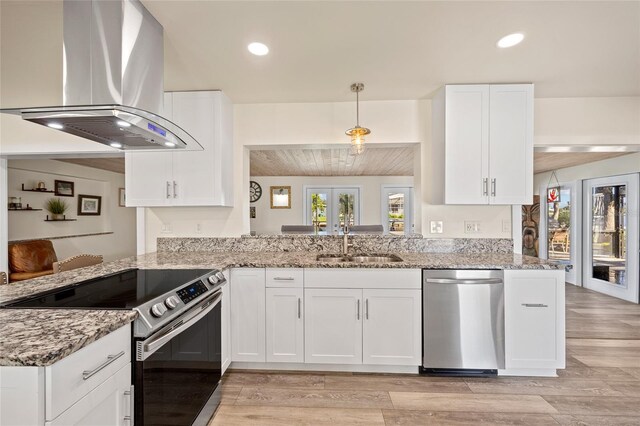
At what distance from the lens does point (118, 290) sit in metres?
1.54

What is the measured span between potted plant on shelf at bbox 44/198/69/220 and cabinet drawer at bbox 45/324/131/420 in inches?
213

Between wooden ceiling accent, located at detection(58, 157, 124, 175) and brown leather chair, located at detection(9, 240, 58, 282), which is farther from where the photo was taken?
wooden ceiling accent, located at detection(58, 157, 124, 175)

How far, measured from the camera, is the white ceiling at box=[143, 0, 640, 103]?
1.62 meters

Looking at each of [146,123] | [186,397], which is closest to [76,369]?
[186,397]

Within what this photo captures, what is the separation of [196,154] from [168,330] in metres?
1.66

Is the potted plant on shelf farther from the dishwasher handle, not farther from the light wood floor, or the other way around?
the dishwasher handle

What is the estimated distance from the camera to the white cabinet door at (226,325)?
219 cm

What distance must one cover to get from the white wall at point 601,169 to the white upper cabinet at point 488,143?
3.19 meters

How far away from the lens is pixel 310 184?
298 inches

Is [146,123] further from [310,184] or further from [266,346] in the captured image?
[310,184]

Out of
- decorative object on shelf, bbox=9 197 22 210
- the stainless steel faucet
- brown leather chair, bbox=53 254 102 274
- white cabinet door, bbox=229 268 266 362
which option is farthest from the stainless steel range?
decorative object on shelf, bbox=9 197 22 210

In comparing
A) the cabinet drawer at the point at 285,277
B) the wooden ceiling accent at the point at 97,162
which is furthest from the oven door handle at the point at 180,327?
the wooden ceiling accent at the point at 97,162

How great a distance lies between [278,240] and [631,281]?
520 centimetres

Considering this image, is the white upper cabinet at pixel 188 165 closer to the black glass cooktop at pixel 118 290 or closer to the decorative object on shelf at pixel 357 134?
the black glass cooktop at pixel 118 290
